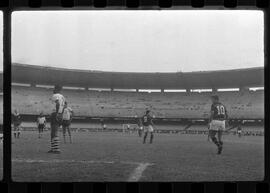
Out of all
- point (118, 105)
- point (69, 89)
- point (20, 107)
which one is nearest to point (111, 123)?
point (118, 105)

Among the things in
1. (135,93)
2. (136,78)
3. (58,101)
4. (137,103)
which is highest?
(136,78)

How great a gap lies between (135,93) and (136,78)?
8.22ft

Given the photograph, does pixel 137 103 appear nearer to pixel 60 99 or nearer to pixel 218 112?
pixel 218 112

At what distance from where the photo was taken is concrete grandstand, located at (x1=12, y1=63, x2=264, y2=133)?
26.0m

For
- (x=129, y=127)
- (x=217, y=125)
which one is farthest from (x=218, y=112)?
(x=129, y=127)

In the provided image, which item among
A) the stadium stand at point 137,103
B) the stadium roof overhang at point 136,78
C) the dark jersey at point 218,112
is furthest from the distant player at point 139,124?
the dark jersey at point 218,112

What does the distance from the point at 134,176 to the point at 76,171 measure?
0.97 metres

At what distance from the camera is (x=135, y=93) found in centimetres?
2953

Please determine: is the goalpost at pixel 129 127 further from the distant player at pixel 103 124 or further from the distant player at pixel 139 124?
the distant player at pixel 103 124

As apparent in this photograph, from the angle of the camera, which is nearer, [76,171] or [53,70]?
[76,171]

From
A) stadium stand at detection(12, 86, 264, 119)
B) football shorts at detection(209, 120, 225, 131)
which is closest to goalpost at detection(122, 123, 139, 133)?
stadium stand at detection(12, 86, 264, 119)
